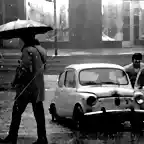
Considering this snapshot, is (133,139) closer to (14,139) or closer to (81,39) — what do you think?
(14,139)

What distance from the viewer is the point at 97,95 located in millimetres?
10766

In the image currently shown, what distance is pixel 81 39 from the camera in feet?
A: 164

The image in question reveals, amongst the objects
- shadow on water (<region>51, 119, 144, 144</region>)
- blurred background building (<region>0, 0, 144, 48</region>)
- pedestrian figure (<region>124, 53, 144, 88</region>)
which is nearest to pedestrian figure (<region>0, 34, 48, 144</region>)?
shadow on water (<region>51, 119, 144, 144</region>)

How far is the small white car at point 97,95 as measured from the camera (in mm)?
10680

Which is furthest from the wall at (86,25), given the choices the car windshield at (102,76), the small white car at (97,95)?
the car windshield at (102,76)

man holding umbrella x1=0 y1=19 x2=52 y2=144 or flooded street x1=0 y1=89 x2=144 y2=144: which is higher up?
man holding umbrella x1=0 y1=19 x2=52 y2=144

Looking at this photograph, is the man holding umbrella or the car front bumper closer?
the man holding umbrella

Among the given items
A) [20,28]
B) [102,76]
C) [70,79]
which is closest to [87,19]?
[70,79]

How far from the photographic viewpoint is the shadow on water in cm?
909

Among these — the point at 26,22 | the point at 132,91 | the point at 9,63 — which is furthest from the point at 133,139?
the point at 9,63

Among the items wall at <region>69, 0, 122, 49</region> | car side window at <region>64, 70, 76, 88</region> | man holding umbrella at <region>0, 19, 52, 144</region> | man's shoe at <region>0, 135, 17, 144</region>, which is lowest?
wall at <region>69, 0, 122, 49</region>

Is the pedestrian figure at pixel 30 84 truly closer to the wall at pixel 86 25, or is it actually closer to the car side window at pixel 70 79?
the car side window at pixel 70 79

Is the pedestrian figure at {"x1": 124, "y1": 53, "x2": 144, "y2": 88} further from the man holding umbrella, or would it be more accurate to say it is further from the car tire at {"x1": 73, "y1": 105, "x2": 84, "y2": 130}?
the man holding umbrella

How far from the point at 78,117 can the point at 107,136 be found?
121 centimetres
